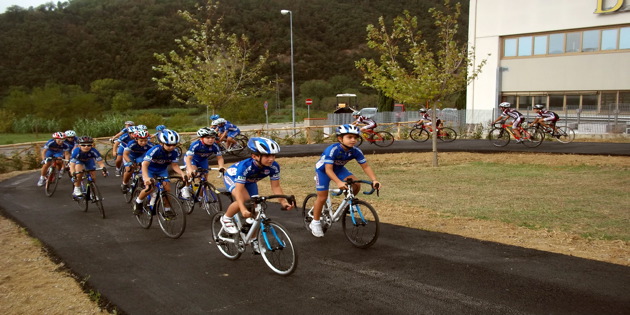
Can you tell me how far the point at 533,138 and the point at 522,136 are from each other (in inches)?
28.0

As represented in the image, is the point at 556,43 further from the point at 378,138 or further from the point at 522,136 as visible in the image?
the point at 378,138

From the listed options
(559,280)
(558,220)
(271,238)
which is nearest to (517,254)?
(559,280)

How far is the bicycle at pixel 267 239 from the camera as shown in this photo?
610 cm

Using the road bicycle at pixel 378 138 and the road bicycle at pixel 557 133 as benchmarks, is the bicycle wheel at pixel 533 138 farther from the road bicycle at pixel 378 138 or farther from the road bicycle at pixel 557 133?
the road bicycle at pixel 378 138

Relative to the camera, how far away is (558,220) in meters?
9.23

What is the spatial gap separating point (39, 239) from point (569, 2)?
29656 mm

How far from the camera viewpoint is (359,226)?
762 cm

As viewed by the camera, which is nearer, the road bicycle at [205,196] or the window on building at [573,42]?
the road bicycle at [205,196]

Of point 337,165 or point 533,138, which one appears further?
point 533,138

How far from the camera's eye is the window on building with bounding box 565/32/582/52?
28.2 m

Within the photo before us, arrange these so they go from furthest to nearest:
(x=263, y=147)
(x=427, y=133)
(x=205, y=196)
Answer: (x=427, y=133)
(x=205, y=196)
(x=263, y=147)

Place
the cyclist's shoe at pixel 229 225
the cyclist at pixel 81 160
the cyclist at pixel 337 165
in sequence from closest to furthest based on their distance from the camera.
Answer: the cyclist's shoe at pixel 229 225
the cyclist at pixel 337 165
the cyclist at pixel 81 160

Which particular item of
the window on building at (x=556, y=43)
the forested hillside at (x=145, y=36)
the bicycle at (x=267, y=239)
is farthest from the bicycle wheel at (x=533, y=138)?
the forested hillside at (x=145, y=36)

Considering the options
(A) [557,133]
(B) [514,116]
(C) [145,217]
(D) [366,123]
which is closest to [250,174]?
(C) [145,217]
